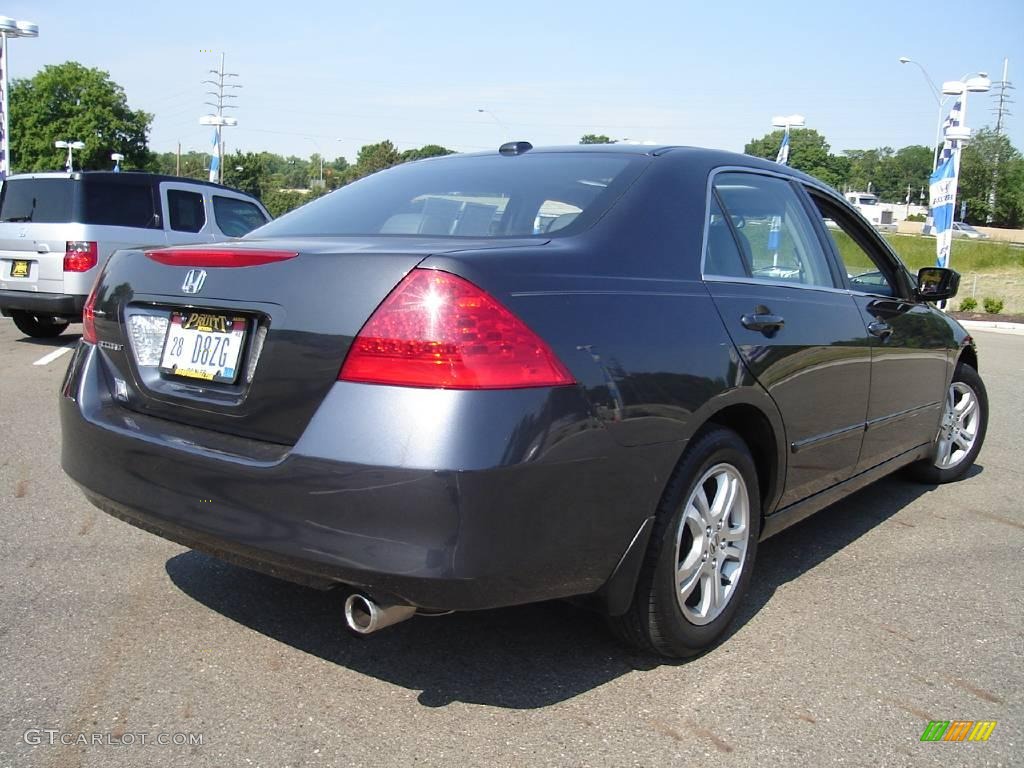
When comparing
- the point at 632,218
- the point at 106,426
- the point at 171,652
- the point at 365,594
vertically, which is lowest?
the point at 171,652

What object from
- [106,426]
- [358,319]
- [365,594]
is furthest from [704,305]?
[106,426]

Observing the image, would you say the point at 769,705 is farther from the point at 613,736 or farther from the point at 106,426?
the point at 106,426

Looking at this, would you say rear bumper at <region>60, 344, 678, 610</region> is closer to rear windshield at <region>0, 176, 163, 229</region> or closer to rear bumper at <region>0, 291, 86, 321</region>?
rear bumper at <region>0, 291, 86, 321</region>

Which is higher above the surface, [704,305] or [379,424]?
[704,305]

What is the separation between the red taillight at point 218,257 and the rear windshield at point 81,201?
8.12 metres

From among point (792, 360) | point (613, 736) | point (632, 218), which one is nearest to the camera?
point (613, 736)

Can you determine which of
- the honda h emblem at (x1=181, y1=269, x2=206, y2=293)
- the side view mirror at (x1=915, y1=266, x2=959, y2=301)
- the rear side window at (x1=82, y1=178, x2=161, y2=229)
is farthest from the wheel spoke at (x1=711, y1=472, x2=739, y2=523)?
the rear side window at (x1=82, y1=178, x2=161, y2=229)

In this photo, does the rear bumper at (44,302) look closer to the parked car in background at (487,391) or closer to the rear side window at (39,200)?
the rear side window at (39,200)

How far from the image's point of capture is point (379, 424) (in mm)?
2355

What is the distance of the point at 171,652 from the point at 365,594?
36.3 inches

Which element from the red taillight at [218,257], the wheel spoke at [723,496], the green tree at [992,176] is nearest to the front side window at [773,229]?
the wheel spoke at [723,496]

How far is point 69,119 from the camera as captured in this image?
3369 inches

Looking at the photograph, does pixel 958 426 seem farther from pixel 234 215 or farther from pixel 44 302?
pixel 234 215

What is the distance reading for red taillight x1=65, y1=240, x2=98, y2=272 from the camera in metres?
10.0
